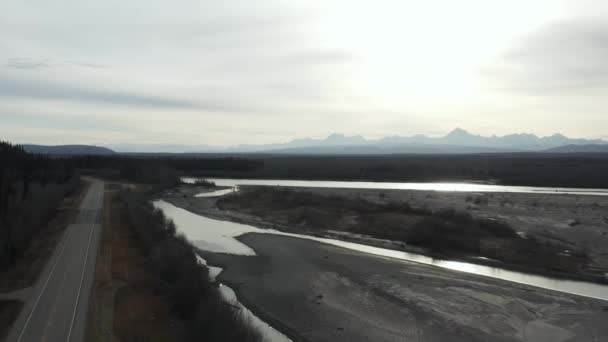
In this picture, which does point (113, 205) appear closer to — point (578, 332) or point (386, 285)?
point (386, 285)

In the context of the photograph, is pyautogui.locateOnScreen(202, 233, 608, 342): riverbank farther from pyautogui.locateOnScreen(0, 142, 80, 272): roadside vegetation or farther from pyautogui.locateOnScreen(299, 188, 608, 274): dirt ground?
pyautogui.locateOnScreen(0, 142, 80, 272): roadside vegetation

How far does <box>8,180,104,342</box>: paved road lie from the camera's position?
595 inches

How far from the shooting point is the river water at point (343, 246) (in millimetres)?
21516

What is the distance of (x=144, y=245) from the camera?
29.3 metres

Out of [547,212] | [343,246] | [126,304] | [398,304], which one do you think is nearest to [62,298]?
[126,304]

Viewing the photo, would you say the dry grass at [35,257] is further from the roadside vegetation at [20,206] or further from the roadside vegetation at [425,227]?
the roadside vegetation at [425,227]

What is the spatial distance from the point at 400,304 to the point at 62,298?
14.1 metres

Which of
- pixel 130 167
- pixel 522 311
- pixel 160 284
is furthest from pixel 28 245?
pixel 130 167

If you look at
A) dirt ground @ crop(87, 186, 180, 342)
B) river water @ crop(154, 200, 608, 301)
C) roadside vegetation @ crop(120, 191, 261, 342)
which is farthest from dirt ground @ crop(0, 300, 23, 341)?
river water @ crop(154, 200, 608, 301)

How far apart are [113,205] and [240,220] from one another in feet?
57.8

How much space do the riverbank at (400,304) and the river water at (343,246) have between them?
1682 mm

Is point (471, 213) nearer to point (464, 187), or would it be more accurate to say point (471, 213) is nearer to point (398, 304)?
point (398, 304)

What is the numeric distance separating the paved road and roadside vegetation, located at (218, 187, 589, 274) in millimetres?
17812

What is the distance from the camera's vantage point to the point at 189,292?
18281 millimetres
